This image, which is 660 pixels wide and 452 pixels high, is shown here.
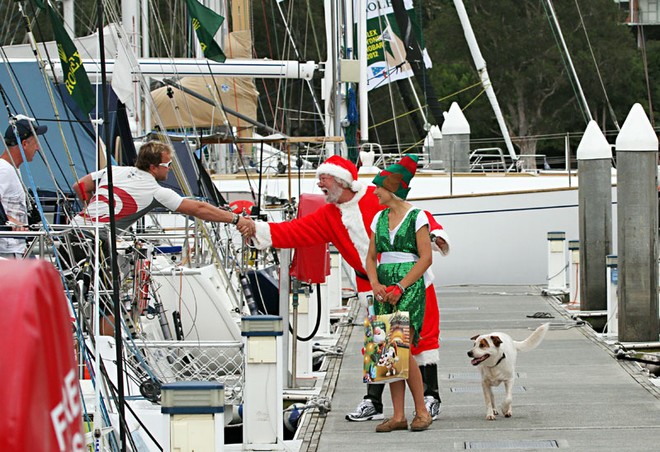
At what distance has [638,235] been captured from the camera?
480 inches

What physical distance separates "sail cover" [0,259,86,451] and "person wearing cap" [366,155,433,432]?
586 centimetres

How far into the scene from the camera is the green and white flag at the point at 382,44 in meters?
29.3

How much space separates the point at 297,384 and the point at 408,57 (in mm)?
18517

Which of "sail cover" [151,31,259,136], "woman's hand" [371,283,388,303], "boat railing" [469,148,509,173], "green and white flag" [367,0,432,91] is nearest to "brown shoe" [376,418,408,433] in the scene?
"woman's hand" [371,283,388,303]

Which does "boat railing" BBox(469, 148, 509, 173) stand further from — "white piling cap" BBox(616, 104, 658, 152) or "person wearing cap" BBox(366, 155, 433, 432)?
"person wearing cap" BBox(366, 155, 433, 432)

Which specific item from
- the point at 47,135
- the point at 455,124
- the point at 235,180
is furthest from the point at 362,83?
the point at 47,135

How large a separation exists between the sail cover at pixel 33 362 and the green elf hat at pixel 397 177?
593 cm

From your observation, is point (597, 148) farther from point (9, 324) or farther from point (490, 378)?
point (9, 324)

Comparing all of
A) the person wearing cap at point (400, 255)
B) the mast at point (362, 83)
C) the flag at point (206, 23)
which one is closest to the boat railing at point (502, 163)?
the mast at point (362, 83)

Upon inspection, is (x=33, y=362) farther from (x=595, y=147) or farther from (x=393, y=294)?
(x=595, y=147)

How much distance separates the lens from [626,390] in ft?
32.2

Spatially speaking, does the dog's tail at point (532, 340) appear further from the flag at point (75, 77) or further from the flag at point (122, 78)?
the flag at point (75, 77)

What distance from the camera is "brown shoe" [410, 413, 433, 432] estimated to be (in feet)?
27.1

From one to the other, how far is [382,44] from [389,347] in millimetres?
21823
